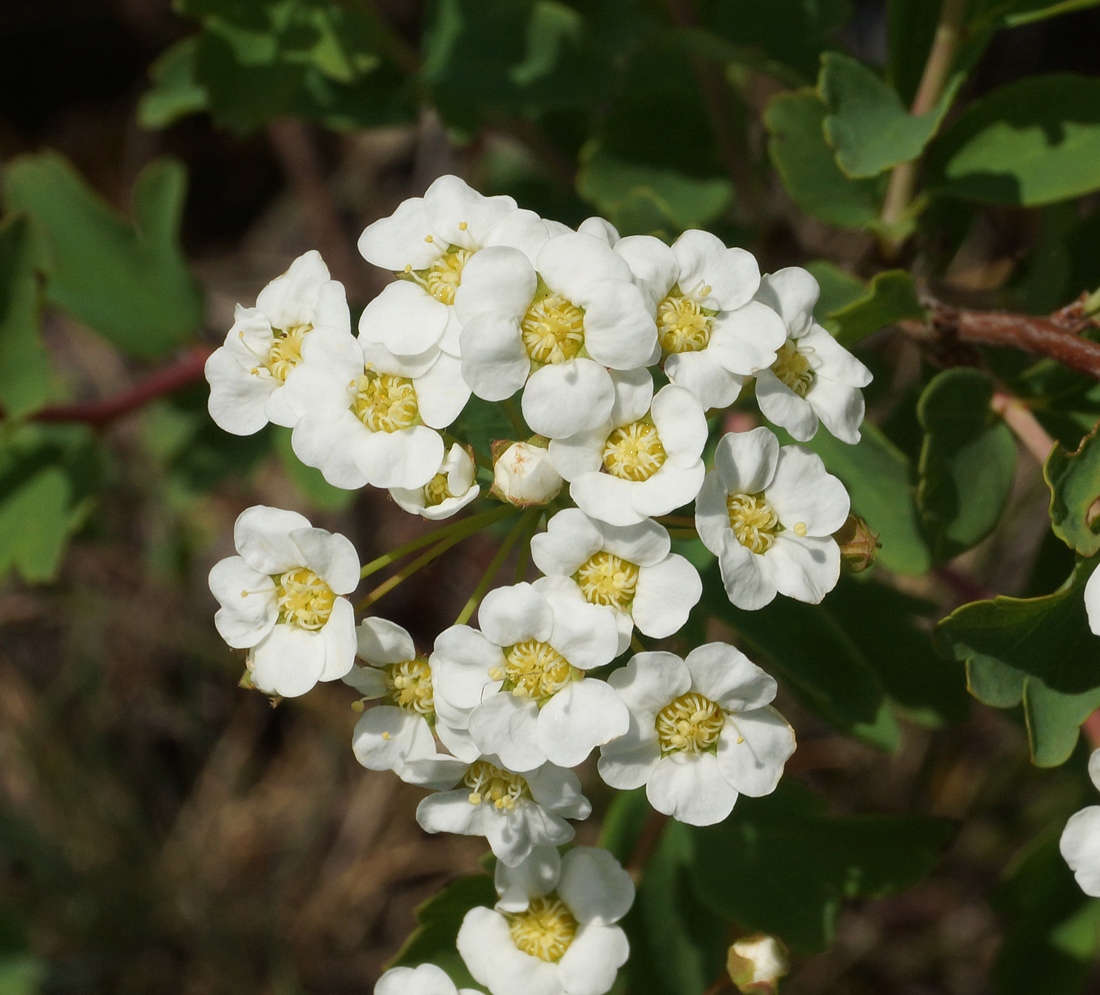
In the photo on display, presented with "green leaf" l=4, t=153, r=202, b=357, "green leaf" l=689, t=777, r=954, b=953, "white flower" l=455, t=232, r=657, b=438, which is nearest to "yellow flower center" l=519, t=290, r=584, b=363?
"white flower" l=455, t=232, r=657, b=438

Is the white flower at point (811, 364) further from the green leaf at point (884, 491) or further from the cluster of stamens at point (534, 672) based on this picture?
the cluster of stamens at point (534, 672)

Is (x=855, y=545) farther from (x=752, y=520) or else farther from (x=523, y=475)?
(x=523, y=475)

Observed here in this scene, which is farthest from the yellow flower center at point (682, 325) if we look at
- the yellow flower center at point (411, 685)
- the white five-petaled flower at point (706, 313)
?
the yellow flower center at point (411, 685)

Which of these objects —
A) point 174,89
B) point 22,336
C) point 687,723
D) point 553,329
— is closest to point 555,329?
point 553,329

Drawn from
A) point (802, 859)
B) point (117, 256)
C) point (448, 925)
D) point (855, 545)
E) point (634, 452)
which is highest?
point (634, 452)

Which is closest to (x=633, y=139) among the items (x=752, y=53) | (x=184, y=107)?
(x=752, y=53)

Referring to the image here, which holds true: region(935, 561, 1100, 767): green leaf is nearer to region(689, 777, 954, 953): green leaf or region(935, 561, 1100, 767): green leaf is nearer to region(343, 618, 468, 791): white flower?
region(689, 777, 954, 953): green leaf
